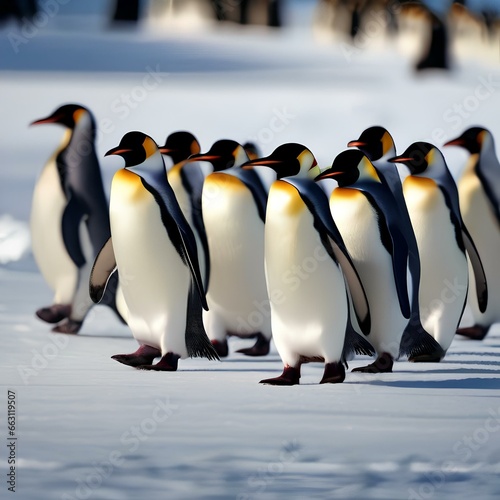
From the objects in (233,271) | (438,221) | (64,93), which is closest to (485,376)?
(438,221)

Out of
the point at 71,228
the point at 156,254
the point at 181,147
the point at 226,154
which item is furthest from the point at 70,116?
the point at 156,254

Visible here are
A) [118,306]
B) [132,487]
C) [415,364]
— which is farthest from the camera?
[118,306]

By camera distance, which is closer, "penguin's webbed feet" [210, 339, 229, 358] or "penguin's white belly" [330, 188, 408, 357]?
"penguin's white belly" [330, 188, 408, 357]

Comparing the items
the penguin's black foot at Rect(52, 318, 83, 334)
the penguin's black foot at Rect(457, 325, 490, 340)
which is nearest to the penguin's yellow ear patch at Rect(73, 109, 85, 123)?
the penguin's black foot at Rect(52, 318, 83, 334)

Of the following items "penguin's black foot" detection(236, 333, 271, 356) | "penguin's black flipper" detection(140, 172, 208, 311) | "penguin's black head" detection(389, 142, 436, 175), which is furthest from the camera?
"penguin's black foot" detection(236, 333, 271, 356)

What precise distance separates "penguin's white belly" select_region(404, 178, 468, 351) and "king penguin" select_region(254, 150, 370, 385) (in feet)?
2.01

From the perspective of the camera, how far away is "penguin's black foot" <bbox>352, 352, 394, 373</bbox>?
160 inches

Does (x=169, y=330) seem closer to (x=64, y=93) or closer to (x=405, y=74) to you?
(x=64, y=93)

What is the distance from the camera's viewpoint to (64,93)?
11367 mm

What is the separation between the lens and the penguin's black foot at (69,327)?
478cm

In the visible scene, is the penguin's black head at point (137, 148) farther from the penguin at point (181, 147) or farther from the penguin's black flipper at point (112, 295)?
the penguin's black flipper at point (112, 295)

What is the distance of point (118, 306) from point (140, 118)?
6181 millimetres

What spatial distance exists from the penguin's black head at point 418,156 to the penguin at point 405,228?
9 centimetres

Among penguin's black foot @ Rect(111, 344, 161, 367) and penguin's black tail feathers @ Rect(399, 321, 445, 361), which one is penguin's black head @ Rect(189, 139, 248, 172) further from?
penguin's black tail feathers @ Rect(399, 321, 445, 361)
